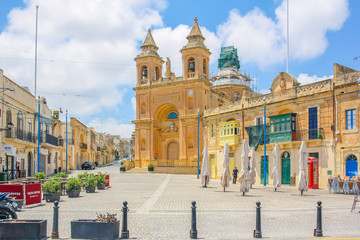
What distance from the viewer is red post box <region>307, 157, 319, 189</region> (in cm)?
2612

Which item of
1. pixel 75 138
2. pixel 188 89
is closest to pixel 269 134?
pixel 188 89

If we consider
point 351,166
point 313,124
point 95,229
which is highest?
point 313,124

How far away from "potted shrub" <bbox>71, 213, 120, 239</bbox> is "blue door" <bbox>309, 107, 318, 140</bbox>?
866 inches

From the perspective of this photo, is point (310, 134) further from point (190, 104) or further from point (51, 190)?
point (190, 104)

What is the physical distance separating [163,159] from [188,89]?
9.98 meters

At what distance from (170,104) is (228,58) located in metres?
24.4

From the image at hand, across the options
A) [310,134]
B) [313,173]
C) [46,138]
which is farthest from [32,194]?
[46,138]

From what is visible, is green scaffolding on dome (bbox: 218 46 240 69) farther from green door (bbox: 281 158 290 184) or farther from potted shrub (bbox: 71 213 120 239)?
potted shrub (bbox: 71 213 120 239)

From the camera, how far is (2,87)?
29016mm

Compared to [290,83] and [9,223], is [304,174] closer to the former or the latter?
[290,83]

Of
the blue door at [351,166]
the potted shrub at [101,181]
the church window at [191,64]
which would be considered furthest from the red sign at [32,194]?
the church window at [191,64]

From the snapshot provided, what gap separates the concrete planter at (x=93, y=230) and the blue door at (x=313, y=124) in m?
22.0

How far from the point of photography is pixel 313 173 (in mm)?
26438

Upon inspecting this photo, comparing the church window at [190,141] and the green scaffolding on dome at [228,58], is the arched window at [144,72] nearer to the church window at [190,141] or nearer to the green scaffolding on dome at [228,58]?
the church window at [190,141]
